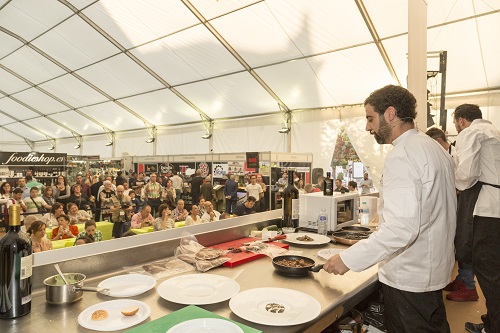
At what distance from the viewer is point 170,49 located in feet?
28.8

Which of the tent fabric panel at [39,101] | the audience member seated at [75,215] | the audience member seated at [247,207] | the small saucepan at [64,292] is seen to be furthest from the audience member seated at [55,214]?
the tent fabric panel at [39,101]

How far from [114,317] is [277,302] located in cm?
55

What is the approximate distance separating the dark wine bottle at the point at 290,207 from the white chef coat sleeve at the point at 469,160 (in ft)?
3.87

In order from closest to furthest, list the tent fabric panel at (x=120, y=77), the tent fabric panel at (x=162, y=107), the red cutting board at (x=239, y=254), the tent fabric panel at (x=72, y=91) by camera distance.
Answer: the red cutting board at (x=239, y=254), the tent fabric panel at (x=120, y=77), the tent fabric panel at (x=162, y=107), the tent fabric panel at (x=72, y=91)

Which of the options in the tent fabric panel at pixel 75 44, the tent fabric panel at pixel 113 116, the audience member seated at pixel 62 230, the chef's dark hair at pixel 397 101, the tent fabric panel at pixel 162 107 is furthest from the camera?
the tent fabric panel at pixel 113 116

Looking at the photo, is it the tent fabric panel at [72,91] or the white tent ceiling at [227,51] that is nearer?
the white tent ceiling at [227,51]

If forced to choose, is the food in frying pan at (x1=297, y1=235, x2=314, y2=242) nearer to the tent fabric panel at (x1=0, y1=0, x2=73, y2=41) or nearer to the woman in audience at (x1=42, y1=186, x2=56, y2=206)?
the woman in audience at (x1=42, y1=186, x2=56, y2=206)

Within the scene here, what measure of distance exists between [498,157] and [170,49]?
7.97m

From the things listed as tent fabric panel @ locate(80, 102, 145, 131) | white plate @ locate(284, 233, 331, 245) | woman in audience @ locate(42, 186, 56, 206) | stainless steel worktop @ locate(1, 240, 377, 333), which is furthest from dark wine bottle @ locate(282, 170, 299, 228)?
tent fabric panel @ locate(80, 102, 145, 131)

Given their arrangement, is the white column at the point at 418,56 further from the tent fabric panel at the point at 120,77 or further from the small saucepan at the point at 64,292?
→ the tent fabric panel at the point at 120,77

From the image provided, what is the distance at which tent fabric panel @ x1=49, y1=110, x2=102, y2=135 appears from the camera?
48.6 feet

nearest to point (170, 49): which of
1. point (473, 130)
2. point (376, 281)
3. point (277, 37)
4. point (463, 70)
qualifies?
point (277, 37)

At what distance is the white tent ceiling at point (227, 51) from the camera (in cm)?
650

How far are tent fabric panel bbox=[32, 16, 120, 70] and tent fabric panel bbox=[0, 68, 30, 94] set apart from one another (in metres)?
3.40
